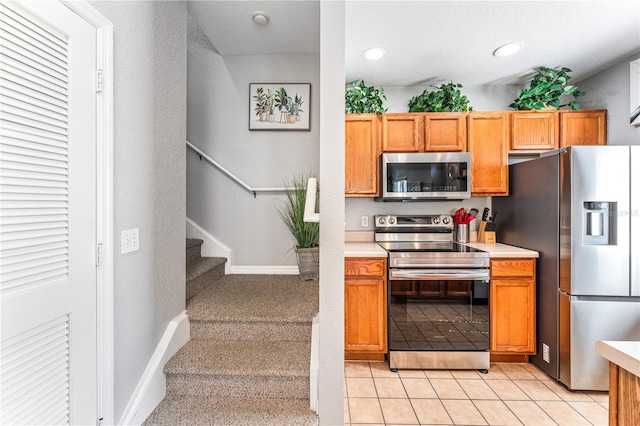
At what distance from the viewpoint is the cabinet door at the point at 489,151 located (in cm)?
286

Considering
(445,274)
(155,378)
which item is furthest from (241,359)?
(445,274)

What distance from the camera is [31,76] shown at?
1.05 metres

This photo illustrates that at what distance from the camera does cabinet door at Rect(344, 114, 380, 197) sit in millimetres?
2898

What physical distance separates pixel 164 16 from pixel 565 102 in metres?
3.67

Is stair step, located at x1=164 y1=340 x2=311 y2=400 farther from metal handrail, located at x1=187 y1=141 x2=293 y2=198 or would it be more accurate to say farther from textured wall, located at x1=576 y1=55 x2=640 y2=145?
textured wall, located at x1=576 y1=55 x2=640 y2=145

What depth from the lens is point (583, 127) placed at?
2.80 metres

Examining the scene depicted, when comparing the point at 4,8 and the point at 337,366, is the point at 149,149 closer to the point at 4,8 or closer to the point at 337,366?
the point at 4,8

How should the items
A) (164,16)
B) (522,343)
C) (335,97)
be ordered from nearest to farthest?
(335,97)
(164,16)
(522,343)

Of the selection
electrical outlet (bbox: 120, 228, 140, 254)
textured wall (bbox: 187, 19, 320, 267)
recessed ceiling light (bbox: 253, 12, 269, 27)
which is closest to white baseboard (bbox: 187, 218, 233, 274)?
textured wall (bbox: 187, 19, 320, 267)

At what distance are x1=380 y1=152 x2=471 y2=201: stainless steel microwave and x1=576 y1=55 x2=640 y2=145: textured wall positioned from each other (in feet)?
4.35

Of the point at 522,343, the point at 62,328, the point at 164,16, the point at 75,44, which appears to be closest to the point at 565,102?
the point at 522,343

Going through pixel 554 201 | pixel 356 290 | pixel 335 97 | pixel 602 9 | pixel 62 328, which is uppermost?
pixel 602 9

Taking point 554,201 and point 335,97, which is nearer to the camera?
point 335,97

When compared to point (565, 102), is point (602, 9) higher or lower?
higher
